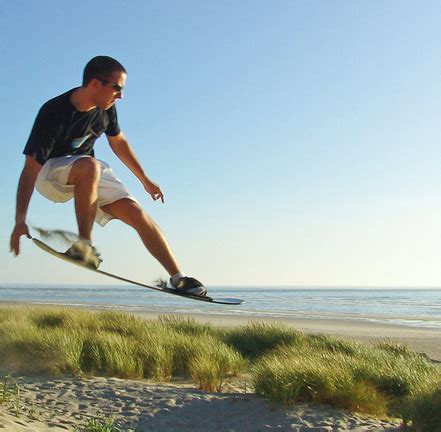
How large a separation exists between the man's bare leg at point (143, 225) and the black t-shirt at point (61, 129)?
1.42ft

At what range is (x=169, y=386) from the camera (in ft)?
24.7

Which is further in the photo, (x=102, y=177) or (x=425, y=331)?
(x=425, y=331)

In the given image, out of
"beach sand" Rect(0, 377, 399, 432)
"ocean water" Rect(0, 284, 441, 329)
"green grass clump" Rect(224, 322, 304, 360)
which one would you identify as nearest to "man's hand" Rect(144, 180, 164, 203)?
"beach sand" Rect(0, 377, 399, 432)

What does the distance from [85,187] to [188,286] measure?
0.94 meters

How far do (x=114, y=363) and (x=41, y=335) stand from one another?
4.34ft

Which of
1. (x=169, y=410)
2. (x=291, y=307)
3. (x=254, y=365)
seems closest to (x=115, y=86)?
(x=169, y=410)

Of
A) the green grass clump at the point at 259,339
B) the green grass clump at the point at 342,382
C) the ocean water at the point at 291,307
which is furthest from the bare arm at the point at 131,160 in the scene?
the ocean water at the point at 291,307

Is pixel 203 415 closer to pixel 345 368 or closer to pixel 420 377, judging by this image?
pixel 345 368

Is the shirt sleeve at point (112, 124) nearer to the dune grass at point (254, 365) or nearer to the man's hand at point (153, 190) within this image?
the man's hand at point (153, 190)

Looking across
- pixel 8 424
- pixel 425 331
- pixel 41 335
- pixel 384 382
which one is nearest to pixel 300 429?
pixel 384 382

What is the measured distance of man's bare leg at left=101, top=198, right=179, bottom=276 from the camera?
13.4 feet

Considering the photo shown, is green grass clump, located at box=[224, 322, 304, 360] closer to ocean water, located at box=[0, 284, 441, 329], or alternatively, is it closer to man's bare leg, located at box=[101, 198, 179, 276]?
man's bare leg, located at box=[101, 198, 179, 276]

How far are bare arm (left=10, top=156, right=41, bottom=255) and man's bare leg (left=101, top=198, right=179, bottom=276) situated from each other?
502mm

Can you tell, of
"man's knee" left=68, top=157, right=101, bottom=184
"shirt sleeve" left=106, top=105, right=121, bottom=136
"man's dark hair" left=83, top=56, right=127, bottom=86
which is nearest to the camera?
"man's dark hair" left=83, top=56, right=127, bottom=86
